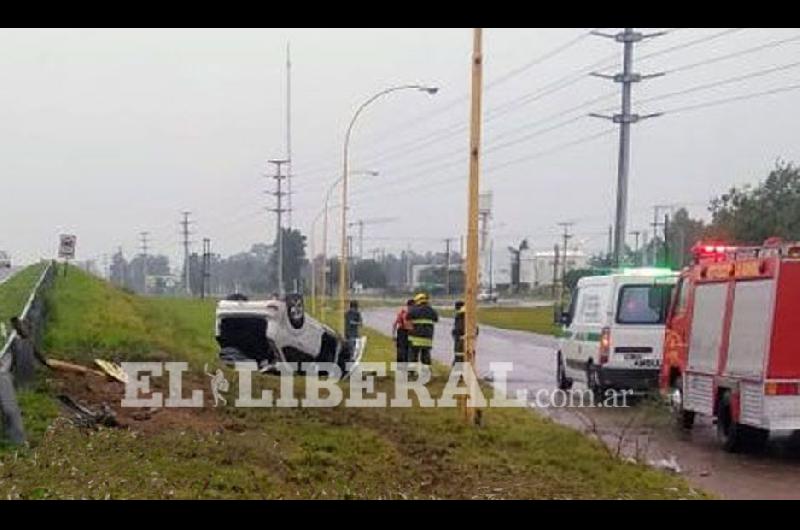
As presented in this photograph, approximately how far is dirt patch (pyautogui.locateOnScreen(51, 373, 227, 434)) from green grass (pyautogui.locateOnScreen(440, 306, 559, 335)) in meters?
27.5

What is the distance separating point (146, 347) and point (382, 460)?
322 inches

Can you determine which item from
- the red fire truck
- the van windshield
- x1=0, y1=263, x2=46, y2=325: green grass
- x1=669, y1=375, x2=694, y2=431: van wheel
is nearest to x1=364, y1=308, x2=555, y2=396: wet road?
the van windshield

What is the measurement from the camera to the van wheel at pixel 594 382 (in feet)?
59.5

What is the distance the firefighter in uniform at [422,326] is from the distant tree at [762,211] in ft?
71.7

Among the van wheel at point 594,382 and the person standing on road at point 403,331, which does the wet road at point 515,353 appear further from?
the person standing on road at point 403,331

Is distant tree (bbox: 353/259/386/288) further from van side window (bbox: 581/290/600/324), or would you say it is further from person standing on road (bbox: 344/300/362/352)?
van side window (bbox: 581/290/600/324)

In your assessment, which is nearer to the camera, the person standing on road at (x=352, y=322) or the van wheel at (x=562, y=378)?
the van wheel at (x=562, y=378)

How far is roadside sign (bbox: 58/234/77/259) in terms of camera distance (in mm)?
34562

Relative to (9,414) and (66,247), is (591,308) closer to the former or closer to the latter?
(9,414)

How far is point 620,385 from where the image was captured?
17766mm

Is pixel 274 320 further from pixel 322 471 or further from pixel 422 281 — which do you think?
pixel 422 281

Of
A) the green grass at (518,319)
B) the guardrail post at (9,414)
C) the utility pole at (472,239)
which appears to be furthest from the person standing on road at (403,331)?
the green grass at (518,319)
